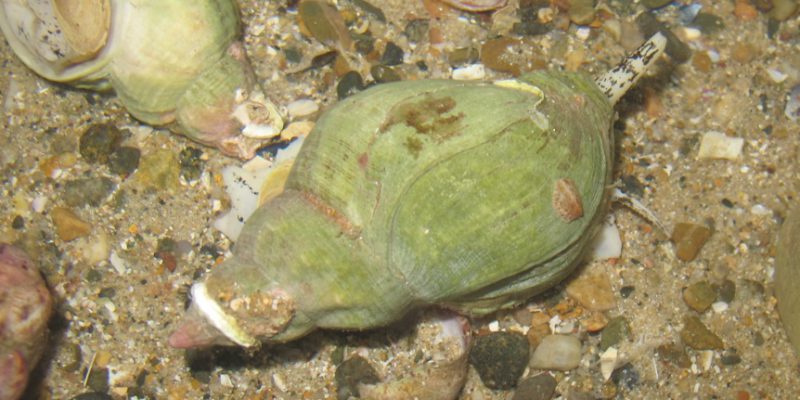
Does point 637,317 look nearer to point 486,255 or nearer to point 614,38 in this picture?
point 486,255

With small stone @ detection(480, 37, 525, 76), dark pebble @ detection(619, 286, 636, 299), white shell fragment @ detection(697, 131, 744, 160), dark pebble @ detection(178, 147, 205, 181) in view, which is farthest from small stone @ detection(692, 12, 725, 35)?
dark pebble @ detection(178, 147, 205, 181)

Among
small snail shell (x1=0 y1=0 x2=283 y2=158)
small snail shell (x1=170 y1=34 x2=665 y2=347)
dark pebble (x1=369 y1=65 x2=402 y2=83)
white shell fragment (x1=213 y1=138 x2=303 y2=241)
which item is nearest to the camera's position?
small snail shell (x1=170 y1=34 x2=665 y2=347)

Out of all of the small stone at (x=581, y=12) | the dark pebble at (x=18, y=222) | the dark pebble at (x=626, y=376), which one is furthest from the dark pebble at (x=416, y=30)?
the dark pebble at (x=18, y=222)

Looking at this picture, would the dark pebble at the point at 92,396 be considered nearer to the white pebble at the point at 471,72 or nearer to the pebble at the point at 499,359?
the pebble at the point at 499,359

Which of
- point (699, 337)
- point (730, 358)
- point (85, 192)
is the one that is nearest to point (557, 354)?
point (699, 337)

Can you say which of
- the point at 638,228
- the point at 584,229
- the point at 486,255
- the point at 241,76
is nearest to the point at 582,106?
the point at 584,229

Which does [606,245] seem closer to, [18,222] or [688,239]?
[688,239]

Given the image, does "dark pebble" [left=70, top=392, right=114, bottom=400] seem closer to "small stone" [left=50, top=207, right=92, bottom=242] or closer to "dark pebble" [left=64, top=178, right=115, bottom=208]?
"small stone" [left=50, top=207, right=92, bottom=242]
